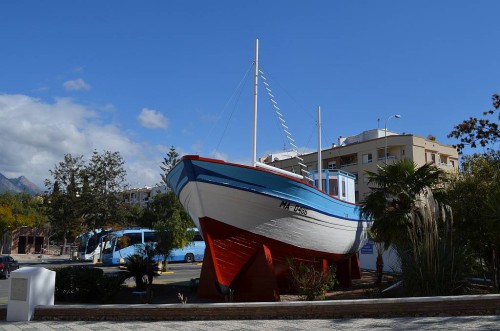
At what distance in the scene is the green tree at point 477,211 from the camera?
524 inches

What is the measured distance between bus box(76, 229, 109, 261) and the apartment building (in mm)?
21823

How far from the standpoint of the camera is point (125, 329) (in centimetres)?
891

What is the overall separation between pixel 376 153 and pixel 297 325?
47.5m

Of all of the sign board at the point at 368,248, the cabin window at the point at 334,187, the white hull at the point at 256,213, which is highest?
the cabin window at the point at 334,187

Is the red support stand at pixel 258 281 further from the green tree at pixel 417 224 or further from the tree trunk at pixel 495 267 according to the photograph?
the tree trunk at pixel 495 267

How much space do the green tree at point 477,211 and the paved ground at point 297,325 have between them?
4.47 meters

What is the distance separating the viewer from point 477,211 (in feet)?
44.7

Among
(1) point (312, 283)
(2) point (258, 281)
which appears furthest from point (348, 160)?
(1) point (312, 283)

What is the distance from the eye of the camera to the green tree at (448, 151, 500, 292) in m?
13.3

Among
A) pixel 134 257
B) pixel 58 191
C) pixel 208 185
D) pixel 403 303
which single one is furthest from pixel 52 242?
pixel 403 303

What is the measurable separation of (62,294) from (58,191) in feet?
118

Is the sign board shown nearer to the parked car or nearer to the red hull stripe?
the red hull stripe

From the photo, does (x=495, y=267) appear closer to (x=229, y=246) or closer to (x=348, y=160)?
(x=229, y=246)

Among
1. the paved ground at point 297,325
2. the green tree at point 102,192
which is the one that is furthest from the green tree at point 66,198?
the paved ground at point 297,325
